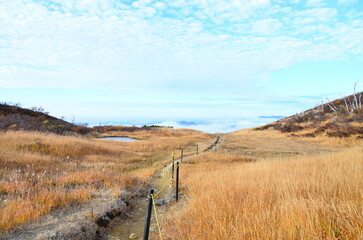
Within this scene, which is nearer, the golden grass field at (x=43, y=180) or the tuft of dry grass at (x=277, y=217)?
the tuft of dry grass at (x=277, y=217)

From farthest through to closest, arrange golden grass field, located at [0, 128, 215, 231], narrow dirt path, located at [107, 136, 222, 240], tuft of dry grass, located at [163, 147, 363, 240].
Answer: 1. narrow dirt path, located at [107, 136, 222, 240]
2. golden grass field, located at [0, 128, 215, 231]
3. tuft of dry grass, located at [163, 147, 363, 240]

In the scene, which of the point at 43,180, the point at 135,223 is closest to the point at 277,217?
the point at 135,223

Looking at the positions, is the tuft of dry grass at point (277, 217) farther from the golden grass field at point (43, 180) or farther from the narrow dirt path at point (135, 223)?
the golden grass field at point (43, 180)

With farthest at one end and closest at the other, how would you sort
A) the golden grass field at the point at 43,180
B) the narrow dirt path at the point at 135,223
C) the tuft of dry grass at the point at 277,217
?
1. the narrow dirt path at the point at 135,223
2. the golden grass field at the point at 43,180
3. the tuft of dry grass at the point at 277,217

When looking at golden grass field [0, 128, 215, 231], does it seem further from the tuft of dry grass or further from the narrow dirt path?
the tuft of dry grass

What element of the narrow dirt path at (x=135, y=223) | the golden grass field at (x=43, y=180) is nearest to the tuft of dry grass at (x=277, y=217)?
the narrow dirt path at (x=135, y=223)

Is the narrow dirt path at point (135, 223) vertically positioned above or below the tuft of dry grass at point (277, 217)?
below

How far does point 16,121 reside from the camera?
2972 cm

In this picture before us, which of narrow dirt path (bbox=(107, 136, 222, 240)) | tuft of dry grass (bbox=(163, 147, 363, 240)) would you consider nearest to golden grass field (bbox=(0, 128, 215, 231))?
narrow dirt path (bbox=(107, 136, 222, 240))

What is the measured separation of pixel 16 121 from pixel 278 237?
113 feet

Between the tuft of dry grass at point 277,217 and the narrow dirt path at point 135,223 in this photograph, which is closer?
the tuft of dry grass at point 277,217

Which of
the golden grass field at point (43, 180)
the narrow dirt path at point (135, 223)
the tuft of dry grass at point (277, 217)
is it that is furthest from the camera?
the narrow dirt path at point (135, 223)

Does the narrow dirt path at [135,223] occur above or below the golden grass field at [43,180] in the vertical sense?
below

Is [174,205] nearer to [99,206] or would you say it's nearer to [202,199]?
[202,199]
